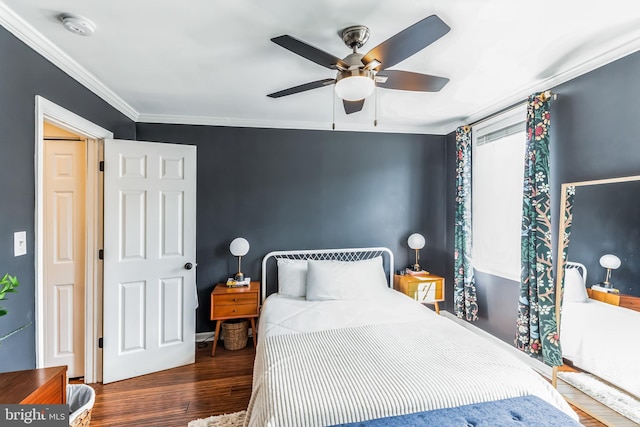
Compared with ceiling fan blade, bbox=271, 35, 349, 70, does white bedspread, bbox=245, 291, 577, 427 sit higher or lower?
lower

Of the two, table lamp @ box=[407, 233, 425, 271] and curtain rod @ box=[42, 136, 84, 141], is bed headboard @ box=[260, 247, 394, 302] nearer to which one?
table lamp @ box=[407, 233, 425, 271]

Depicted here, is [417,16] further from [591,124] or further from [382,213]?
[382,213]

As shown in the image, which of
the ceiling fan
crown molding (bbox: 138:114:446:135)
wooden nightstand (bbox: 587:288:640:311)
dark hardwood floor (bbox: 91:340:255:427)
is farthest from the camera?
crown molding (bbox: 138:114:446:135)

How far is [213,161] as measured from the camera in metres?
3.38

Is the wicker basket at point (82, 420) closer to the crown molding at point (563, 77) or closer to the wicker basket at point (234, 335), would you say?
the wicker basket at point (234, 335)

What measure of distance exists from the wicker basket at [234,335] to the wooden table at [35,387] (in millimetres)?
1826

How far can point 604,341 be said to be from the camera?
200 cm

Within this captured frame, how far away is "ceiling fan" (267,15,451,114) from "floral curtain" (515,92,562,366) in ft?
3.79

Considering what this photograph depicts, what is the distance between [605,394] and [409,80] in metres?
2.48

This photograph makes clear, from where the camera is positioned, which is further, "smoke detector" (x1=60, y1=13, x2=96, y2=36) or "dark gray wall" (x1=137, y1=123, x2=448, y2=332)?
"dark gray wall" (x1=137, y1=123, x2=448, y2=332)

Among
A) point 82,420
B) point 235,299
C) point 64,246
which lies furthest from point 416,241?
point 64,246

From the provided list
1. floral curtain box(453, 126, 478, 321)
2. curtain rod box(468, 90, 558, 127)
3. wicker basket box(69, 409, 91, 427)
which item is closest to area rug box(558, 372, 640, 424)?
floral curtain box(453, 126, 478, 321)

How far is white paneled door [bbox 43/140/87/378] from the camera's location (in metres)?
2.56

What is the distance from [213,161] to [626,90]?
11.6 ft
